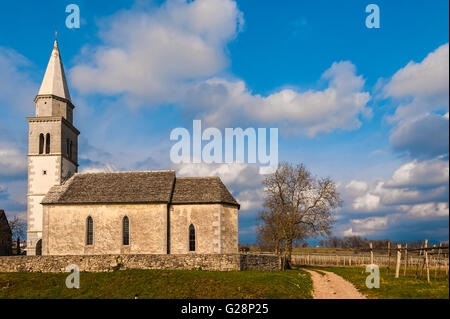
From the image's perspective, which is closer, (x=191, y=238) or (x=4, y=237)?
(x=191, y=238)

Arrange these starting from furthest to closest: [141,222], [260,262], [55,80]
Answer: [55,80], [141,222], [260,262]

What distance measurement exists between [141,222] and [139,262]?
6570 mm

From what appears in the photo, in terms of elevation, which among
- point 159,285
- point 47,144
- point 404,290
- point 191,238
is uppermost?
point 47,144

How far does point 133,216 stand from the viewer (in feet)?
130

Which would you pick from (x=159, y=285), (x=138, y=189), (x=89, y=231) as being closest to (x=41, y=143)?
(x=89, y=231)

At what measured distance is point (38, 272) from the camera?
33.8 metres

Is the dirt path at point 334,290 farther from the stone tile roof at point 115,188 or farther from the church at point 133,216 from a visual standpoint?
the stone tile roof at point 115,188

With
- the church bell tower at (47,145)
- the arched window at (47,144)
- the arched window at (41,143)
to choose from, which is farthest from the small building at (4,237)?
the arched window at (47,144)

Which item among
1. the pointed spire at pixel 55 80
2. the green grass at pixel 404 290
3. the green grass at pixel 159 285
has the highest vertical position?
the pointed spire at pixel 55 80

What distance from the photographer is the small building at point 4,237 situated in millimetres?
50219

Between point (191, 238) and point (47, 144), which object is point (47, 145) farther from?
point (191, 238)
